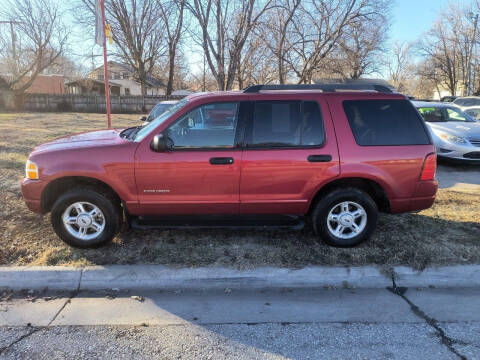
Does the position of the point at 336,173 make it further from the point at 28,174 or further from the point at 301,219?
the point at 28,174

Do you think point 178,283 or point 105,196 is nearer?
point 178,283

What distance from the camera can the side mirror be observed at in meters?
3.56

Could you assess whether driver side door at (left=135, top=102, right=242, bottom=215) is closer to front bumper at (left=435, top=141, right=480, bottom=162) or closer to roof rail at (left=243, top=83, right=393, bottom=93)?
roof rail at (left=243, top=83, right=393, bottom=93)

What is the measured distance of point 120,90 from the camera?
198 ft

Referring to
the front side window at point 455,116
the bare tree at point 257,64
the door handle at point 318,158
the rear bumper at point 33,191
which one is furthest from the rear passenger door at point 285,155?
the bare tree at point 257,64

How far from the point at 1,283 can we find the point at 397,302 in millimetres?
3800

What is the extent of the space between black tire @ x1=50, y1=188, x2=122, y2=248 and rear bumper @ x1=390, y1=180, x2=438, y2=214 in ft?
10.3

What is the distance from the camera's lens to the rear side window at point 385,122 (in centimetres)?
386

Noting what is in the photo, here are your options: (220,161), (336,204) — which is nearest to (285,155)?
(220,161)

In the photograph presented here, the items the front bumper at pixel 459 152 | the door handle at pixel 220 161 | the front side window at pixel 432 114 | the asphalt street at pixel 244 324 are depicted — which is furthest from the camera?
the front side window at pixel 432 114

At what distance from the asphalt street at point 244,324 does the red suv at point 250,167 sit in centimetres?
83

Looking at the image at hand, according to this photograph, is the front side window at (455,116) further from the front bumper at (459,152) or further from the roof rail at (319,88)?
the roof rail at (319,88)

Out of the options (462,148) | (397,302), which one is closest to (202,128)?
(397,302)

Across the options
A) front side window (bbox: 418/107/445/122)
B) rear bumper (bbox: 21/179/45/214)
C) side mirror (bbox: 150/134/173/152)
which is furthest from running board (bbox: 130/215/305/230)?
front side window (bbox: 418/107/445/122)
